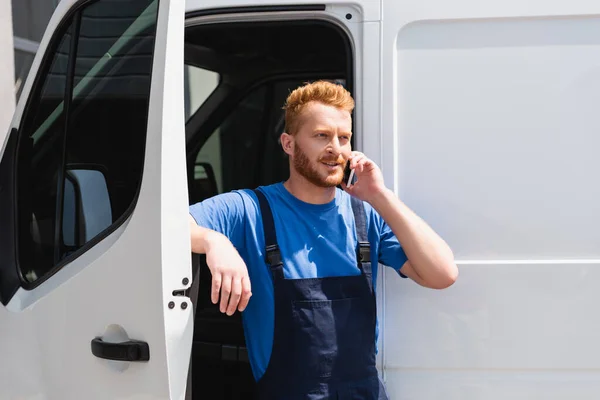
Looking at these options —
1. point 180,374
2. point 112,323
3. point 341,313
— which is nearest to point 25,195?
point 112,323

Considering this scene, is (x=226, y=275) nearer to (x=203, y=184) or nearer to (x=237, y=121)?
(x=203, y=184)

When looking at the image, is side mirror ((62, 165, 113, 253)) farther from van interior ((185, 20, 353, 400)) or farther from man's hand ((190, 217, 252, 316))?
van interior ((185, 20, 353, 400))

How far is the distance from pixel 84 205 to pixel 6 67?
3.39 metres

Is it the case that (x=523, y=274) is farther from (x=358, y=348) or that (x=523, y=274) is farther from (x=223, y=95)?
(x=223, y=95)

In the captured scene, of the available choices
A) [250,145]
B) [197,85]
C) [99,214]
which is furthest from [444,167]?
[197,85]

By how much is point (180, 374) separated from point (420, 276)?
72 cm

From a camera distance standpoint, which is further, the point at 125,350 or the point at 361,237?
the point at 361,237

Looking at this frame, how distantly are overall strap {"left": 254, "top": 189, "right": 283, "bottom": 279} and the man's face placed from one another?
0.15m

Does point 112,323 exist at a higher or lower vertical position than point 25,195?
lower

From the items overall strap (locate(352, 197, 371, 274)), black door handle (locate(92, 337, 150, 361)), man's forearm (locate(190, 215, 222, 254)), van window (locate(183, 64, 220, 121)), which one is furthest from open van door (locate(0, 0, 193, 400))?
van window (locate(183, 64, 220, 121))

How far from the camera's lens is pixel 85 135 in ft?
6.02

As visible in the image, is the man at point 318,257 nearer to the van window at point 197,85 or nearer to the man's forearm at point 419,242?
the man's forearm at point 419,242

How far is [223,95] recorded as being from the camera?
3508 millimetres

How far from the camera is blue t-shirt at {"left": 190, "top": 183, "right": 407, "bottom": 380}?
5.86 ft
